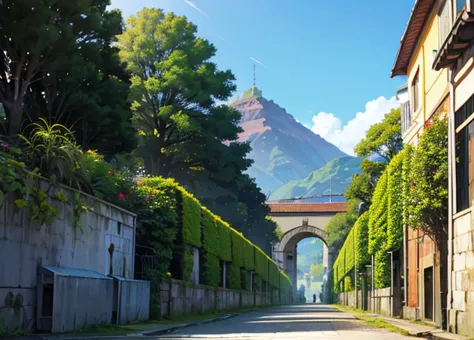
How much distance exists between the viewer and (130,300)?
18016 mm

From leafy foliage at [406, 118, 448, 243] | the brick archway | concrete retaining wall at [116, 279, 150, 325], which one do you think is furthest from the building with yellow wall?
the brick archway

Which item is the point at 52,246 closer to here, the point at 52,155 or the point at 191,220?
the point at 52,155

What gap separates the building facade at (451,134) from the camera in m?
15.1

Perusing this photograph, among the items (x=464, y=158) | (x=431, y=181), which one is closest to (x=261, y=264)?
(x=431, y=181)

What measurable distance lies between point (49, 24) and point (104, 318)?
924cm

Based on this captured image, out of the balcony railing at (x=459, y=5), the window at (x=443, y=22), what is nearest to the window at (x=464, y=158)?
the balcony railing at (x=459, y=5)

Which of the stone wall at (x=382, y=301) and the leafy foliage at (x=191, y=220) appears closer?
the leafy foliage at (x=191, y=220)

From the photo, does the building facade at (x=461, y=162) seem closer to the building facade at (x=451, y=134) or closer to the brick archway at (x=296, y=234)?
the building facade at (x=451, y=134)

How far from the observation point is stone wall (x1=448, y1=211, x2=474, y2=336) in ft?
47.8

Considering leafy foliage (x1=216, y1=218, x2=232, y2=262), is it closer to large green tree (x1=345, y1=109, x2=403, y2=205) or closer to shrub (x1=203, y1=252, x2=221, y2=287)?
shrub (x1=203, y1=252, x2=221, y2=287)

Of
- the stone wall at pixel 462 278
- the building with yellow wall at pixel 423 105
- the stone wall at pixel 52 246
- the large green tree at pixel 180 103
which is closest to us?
the stone wall at pixel 52 246

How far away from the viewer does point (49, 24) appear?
2062cm

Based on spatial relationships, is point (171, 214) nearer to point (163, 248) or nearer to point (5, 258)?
point (163, 248)

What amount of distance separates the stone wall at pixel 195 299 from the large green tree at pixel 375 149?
14275 mm
